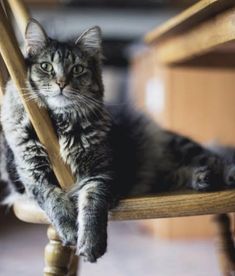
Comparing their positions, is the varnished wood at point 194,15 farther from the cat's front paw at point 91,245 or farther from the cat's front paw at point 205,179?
the cat's front paw at point 91,245

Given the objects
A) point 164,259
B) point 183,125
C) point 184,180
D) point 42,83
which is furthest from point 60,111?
point 183,125

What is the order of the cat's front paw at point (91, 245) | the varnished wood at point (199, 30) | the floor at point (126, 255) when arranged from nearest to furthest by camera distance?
the cat's front paw at point (91, 245)
the varnished wood at point (199, 30)
the floor at point (126, 255)

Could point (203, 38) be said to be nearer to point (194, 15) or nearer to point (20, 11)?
point (194, 15)

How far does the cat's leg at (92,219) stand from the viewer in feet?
3.01

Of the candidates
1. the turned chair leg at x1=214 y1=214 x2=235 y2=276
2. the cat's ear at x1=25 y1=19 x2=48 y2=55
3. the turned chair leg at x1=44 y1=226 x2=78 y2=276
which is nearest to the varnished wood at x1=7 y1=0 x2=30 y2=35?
the cat's ear at x1=25 y1=19 x2=48 y2=55

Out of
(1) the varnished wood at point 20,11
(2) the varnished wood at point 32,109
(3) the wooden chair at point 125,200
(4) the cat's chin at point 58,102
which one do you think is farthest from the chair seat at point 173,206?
(1) the varnished wood at point 20,11

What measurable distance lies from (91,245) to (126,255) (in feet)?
4.21

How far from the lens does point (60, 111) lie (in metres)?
1.04

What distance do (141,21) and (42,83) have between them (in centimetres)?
212

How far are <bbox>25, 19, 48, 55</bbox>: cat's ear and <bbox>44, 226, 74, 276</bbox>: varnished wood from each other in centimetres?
36

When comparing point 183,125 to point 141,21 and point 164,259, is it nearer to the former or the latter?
point 164,259

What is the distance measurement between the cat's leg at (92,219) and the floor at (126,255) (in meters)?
0.98

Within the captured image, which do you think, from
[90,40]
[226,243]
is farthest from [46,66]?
[226,243]

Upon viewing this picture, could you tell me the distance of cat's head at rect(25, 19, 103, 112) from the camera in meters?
1.01
